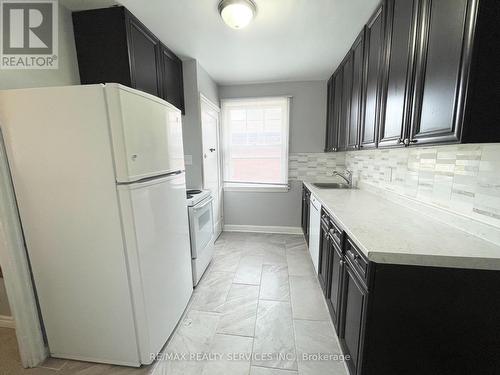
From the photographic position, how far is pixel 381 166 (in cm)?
213

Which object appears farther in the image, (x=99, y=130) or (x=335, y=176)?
(x=335, y=176)

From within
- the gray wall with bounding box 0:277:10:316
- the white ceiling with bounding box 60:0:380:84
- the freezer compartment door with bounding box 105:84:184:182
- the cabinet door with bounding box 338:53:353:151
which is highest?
the white ceiling with bounding box 60:0:380:84

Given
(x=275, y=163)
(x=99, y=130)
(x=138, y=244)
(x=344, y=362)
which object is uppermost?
(x=99, y=130)

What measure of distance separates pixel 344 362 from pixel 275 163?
2.64 meters

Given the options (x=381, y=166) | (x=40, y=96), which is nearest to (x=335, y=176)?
(x=381, y=166)

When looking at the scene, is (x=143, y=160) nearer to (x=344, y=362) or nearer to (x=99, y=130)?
(x=99, y=130)

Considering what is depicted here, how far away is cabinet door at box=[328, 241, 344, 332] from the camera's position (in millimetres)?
1438

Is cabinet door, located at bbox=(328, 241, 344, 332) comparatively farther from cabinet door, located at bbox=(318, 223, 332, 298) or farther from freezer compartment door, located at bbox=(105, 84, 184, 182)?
freezer compartment door, located at bbox=(105, 84, 184, 182)

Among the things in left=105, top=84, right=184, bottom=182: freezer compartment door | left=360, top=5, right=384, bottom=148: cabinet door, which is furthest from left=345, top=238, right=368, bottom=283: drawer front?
left=105, top=84, right=184, bottom=182: freezer compartment door

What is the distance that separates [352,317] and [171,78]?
8.76 ft

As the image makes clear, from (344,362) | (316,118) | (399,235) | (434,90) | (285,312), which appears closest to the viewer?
(434,90)

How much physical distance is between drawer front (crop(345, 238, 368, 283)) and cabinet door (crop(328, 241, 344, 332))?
0.13 m

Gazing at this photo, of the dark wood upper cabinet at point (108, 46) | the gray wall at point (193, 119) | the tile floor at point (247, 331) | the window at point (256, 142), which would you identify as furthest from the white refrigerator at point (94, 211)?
the window at point (256, 142)

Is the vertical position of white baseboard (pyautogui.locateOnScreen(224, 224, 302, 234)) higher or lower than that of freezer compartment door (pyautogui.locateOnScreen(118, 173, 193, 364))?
lower
